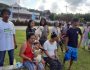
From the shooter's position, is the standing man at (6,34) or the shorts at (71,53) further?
the shorts at (71,53)

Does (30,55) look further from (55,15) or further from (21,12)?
(55,15)

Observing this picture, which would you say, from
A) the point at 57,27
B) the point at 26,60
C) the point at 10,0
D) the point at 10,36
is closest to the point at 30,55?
the point at 26,60

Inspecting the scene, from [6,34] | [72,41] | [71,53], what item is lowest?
[71,53]

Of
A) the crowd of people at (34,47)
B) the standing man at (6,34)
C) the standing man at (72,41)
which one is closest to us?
the crowd of people at (34,47)

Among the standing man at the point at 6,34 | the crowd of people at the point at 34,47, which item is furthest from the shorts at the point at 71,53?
the standing man at the point at 6,34

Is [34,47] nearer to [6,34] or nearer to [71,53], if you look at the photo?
[6,34]

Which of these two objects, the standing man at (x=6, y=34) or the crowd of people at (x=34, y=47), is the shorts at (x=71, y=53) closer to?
the crowd of people at (x=34, y=47)

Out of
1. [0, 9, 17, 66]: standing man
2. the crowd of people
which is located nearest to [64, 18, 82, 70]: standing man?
the crowd of people

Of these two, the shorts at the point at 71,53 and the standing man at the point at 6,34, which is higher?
the standing man at the point at 6,34

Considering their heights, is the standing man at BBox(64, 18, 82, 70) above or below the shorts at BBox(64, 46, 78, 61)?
above

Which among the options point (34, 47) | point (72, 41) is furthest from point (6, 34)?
point (72, 41)

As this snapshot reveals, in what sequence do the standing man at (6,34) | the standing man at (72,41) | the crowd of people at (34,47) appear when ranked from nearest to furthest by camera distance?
the crowd of people at (34,47) → the standing man at (6,34) → the standing man at (72,41)

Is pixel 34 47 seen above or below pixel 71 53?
above

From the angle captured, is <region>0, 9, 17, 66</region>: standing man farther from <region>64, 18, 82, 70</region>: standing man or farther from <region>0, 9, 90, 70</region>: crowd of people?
<region>64, 18, 82, 70</region>: standing man
